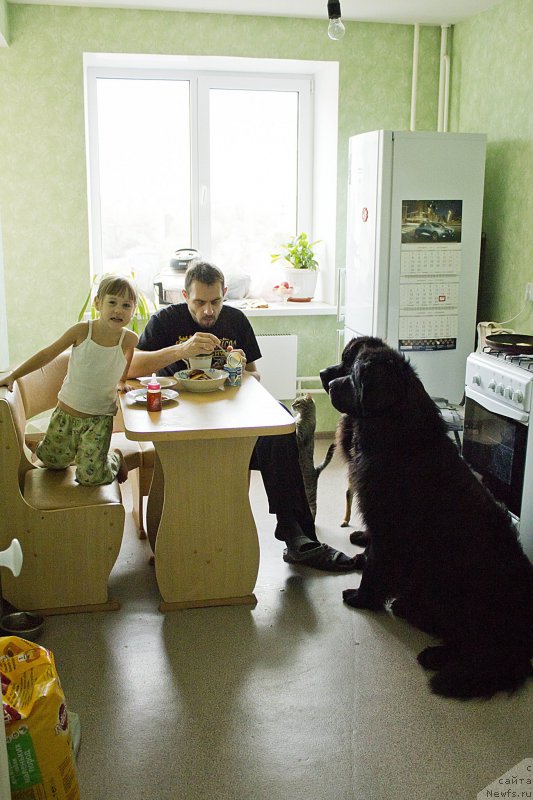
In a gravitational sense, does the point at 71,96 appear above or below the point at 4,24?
below

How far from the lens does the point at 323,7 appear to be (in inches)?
157

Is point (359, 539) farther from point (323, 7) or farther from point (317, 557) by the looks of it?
point (323, 7)

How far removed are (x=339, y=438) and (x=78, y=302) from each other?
7.32 ft

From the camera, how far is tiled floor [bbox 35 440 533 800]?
1.85 m

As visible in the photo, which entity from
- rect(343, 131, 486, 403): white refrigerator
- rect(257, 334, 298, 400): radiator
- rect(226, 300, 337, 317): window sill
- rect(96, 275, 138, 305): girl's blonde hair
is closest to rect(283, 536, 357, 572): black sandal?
rect(96, 275, 138, 305): girl's blonde hair

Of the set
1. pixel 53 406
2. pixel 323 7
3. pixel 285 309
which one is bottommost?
pixel 53 406

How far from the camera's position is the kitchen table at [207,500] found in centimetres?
248

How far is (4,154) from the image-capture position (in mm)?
4082

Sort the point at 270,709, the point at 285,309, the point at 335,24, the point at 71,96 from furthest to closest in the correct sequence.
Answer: the point at 285,309 → the point at 71,96 → the point at 335,24 → the point at 270,709

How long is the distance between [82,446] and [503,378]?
5.18 feet

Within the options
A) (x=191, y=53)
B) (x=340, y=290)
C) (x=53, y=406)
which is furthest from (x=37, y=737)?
(x=191, y=53)

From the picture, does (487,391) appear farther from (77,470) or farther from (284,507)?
(77,470)

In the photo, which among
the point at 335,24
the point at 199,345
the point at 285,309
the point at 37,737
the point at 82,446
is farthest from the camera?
the point at 285,309

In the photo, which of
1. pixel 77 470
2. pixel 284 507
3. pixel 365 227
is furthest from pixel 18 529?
pixel 365 227
